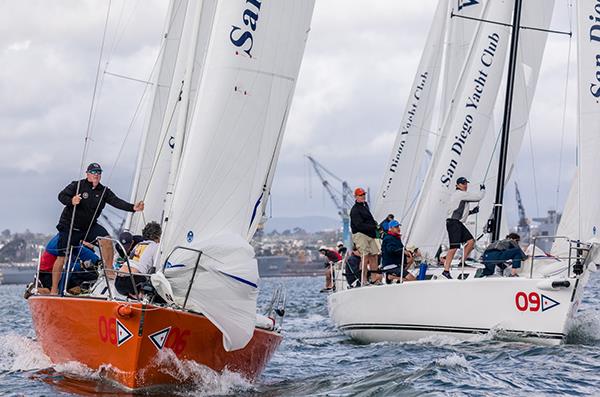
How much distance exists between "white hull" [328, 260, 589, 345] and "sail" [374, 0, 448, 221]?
9.95 metres

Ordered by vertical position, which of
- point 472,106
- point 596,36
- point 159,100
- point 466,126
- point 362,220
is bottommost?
point 362,220

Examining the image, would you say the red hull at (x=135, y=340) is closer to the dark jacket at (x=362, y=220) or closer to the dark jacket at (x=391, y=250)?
the dark jacket at (x=362, y=220)

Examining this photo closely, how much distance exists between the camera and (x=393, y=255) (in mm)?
17469

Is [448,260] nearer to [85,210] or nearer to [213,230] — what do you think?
[85,210]

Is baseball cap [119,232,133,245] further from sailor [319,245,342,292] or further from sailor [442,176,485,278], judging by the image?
sailor [319,245,342,292]

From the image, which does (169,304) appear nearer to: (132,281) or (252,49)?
(132,281)

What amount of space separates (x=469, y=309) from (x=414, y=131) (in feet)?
40.8

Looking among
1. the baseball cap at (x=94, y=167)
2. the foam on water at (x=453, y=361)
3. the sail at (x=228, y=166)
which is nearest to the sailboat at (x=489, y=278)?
the foam on water at (x=453, y=361)

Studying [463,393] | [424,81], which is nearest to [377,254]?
[463,393]

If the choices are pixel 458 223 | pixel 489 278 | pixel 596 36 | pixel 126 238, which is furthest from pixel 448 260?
pixel 126 238

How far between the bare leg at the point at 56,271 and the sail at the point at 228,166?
230 centimetres

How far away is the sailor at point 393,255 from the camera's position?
17.2 metres

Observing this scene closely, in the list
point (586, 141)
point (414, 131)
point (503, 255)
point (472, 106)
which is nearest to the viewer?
point (586, 141)

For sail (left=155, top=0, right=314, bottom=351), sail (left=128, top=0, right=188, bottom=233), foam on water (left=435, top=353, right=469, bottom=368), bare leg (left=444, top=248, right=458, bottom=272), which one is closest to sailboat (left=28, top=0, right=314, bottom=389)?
sail (left=155, top=0, right=314, bottom=351)
